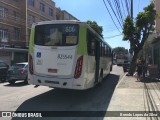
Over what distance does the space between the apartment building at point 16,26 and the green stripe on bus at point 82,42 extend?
27561mm

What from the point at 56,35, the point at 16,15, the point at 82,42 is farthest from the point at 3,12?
the point at 82,42

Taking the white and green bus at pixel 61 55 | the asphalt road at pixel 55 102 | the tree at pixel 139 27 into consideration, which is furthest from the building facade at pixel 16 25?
the white and green bus at pixel 61 55

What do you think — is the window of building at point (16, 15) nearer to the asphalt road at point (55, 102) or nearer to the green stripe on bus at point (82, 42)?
the asphalt road at point (55, 102)

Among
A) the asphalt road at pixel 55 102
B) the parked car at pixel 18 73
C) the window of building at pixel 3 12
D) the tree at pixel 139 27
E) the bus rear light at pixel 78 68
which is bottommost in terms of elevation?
the asphalt road at pixel 55 102

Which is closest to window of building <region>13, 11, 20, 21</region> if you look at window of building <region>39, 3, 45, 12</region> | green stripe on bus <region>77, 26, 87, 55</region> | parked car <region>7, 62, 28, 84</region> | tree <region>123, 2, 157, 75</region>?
window of building <region>39, 3, 45, 12</region>

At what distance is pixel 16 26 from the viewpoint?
148 feet

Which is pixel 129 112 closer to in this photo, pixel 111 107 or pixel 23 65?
pixel 111 107

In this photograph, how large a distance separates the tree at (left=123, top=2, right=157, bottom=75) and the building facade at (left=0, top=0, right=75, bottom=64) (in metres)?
18.5

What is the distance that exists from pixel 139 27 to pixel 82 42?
48.2 feet

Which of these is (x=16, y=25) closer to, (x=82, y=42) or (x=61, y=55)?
(x=61, y=55)

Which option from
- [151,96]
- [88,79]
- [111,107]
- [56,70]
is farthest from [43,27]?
[151,96]

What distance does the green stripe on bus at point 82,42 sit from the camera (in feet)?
37.0

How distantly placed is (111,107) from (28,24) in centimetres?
3998

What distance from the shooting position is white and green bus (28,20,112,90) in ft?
36.9
